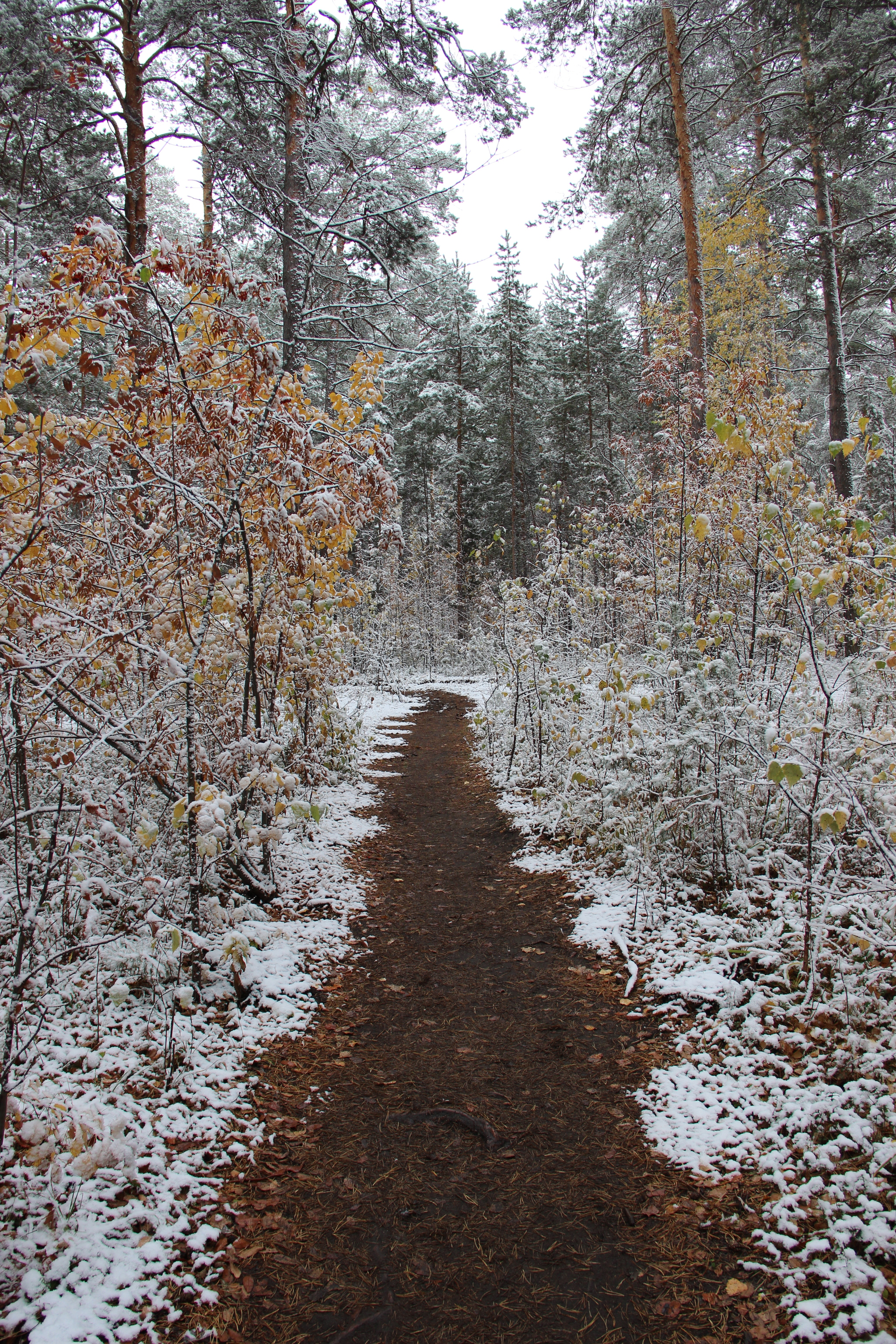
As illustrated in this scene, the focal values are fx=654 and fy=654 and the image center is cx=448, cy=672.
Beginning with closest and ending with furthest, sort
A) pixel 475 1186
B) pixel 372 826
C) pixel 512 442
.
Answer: pixel 475 1186
pixel 372 826
pixel 512 442

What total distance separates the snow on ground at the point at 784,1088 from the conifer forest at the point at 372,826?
0.06 ft

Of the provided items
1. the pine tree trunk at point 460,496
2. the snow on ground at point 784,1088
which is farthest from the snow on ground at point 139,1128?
the pine tree trunk at point 460,496

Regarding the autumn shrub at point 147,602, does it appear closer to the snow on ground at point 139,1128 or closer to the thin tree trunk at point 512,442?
the snow on ground at point 139,1128

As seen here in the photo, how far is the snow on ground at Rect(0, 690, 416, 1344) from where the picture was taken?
198 cm

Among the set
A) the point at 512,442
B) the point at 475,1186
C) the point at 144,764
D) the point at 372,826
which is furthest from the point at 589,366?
the point at 475,1186

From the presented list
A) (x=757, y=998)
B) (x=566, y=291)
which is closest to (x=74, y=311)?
(x=757, y=998)

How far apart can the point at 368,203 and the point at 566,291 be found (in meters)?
21.1

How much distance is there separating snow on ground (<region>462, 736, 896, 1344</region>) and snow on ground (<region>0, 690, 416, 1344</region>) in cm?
180

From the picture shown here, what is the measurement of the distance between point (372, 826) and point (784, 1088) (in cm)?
464

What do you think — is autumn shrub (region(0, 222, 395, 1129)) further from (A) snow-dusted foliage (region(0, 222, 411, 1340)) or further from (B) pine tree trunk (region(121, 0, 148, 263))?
(B) pine tree trunk (region(121, 0, 148, 263))

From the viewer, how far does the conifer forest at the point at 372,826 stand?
86.0 inches

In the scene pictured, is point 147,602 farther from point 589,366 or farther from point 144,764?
point 589,366

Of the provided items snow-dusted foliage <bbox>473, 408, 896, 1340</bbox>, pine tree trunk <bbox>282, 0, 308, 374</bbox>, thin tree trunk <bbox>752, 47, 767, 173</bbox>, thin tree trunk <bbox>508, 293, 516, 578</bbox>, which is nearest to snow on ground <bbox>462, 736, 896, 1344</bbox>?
snow-dusted foliage <bbox>473, 408, 896, 1340</bbox>

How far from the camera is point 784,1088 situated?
2727mm
